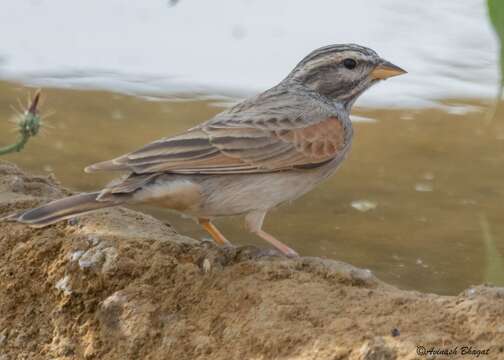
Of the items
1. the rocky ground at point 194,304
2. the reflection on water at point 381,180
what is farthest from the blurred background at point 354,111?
the rocky ground at point 194,304

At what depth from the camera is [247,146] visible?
7.27 metres

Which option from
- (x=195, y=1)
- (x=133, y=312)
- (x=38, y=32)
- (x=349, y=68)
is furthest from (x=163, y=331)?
(x=195, y=1)

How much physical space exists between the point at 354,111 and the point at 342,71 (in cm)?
371

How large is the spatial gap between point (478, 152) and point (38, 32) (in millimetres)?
5689

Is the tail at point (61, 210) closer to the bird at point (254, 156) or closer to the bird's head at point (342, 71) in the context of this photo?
the bird at point (254, 156)

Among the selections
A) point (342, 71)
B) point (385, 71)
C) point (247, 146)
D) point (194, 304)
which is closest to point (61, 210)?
point (194, 304)

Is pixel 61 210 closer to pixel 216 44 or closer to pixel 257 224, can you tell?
pixel 257 224

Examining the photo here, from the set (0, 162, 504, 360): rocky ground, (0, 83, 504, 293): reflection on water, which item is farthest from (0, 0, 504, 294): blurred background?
(0, 162, 504, 360): rocky ground

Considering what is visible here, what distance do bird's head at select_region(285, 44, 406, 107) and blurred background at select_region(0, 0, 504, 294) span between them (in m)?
1.07

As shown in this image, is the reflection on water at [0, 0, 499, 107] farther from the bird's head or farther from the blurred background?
the bird's head

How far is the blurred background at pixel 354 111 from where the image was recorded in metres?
8.73

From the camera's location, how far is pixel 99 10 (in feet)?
49.4

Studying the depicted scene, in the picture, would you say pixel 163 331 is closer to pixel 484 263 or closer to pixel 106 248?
pixel 106 248

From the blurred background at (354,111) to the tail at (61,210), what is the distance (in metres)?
1.47
